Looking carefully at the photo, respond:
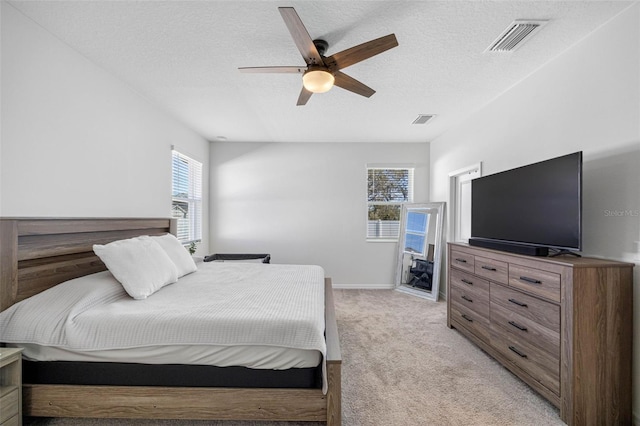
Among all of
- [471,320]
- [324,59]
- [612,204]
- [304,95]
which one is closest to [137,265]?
[304,95]

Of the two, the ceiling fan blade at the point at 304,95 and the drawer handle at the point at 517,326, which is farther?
the ceiling fan blade at the point at 304,95

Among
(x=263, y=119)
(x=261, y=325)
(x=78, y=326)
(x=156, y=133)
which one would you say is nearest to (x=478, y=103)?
(x=263, y=119)

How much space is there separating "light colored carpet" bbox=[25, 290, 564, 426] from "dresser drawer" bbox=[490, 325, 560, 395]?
0.16 meters

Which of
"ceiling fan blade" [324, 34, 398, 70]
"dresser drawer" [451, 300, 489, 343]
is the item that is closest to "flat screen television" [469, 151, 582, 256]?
"dresser drawer" [451, 300, 489, 343]

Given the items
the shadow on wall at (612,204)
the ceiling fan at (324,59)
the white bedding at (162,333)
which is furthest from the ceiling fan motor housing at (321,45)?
the shadow on wall at (612,204)

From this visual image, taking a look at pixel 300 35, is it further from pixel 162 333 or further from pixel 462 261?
pixel 462 261

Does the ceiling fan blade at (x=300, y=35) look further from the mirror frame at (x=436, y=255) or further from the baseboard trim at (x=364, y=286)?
the baseboard trim at (x=364, y=286)

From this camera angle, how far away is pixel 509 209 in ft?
8.14

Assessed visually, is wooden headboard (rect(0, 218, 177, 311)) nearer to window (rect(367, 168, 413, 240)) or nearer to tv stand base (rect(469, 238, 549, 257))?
tv stand base (rect(469, 238, 549, 257))

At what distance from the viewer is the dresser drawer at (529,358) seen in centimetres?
181

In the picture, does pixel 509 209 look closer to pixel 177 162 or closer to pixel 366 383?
pixel 366 383

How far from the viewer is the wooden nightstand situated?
57.0 inches

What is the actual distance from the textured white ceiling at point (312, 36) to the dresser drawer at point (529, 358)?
2173 millimetres

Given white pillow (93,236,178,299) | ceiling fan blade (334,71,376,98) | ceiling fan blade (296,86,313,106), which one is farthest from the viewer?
ceiling fan blade (296,86,313,106)
